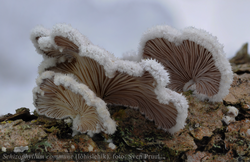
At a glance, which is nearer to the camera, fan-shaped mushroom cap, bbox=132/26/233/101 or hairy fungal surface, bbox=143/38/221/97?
fan-shaped mushroom cap, bbox=132/26/233/101

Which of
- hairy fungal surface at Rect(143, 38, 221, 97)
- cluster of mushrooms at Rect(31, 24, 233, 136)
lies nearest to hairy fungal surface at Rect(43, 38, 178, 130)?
cluster of mushrooms at Rect(31, 24, 233, 136)

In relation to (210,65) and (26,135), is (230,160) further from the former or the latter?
(26,135)

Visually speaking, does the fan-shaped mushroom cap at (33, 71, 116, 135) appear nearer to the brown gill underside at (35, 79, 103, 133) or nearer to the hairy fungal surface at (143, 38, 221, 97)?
the brown gill underside at (35, 79, 103, 133)

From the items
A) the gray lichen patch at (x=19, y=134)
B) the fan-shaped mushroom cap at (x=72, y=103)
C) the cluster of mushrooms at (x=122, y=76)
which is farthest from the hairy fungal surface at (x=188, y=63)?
the gray lichen patch at (x=19, y=134)

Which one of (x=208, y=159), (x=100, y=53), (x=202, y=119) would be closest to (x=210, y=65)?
(x=202, y=119)

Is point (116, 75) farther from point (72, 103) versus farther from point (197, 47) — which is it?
point (197, 47)

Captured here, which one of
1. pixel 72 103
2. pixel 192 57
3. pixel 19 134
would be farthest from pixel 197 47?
pixel 19 134
